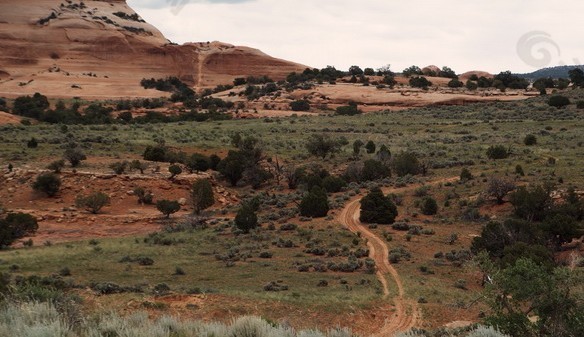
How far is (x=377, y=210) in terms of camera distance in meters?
26.1

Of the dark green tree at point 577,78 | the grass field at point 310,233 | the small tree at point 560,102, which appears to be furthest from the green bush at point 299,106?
the dark green tree at point 577,78

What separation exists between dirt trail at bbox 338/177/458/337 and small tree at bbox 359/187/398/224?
547 mm

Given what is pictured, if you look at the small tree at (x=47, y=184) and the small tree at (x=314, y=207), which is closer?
the small tree at (x=314, y=207)

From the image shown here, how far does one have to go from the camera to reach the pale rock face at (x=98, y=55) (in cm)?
8788

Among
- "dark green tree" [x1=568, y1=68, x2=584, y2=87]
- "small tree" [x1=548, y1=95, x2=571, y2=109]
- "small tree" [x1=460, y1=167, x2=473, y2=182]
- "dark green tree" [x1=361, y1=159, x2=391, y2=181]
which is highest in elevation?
"dark green tree" [x1=568, y1=68, x2=584, y2=87]

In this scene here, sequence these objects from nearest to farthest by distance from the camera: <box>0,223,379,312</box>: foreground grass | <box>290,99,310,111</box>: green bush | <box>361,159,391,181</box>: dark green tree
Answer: <box>0,223,379,312</box>: foreground grass, <box>361,159,391,181</box>: dark green tree, <box>290,99,310,111</box>: green bush

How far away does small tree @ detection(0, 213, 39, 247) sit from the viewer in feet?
79.2

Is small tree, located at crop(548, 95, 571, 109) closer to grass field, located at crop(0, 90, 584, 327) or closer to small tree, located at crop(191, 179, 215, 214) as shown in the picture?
grass field, located at crop(0, 90, 584, 327)

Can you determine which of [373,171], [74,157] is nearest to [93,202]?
[74,157]

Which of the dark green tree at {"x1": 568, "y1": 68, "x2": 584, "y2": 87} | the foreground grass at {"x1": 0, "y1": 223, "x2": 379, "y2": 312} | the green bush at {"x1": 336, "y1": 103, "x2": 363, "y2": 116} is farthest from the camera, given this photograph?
the dark green tree at {"x1": 568, "y1": 68, "x2": 584, "y2": 87}

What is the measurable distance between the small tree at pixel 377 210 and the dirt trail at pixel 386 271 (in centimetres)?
55

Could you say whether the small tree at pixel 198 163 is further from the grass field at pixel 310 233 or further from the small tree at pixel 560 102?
the small tree at pixel 560 102

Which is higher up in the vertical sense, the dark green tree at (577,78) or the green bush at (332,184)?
the dark green tree at (577,78)

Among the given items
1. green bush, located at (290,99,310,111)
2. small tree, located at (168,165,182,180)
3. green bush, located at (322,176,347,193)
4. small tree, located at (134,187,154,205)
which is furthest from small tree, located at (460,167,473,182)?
green bush, located at (290,99,310,111)
